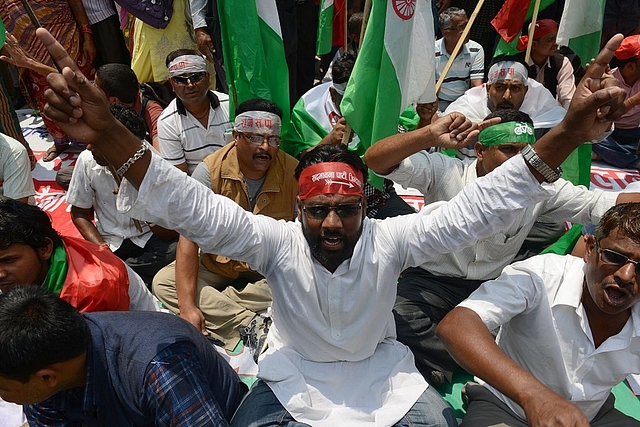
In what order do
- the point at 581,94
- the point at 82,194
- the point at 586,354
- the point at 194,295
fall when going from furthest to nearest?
the point at 82,194 < the point at 194,295 < the point at 586,354 < the point at 581,94

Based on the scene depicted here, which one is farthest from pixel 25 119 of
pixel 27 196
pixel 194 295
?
pixel 194 295

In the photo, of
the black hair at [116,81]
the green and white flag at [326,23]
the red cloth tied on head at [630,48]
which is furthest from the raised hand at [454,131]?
the red cloth tied on head at [630,48]

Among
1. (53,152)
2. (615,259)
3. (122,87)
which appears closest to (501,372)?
(615,259)

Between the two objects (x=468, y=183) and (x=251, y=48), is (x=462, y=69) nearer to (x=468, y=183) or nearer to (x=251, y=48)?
(x=251, y=48)

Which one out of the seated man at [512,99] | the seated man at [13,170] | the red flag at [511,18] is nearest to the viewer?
the seated man at [13,170]

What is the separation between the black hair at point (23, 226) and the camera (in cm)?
208

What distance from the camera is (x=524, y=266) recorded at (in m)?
2.09

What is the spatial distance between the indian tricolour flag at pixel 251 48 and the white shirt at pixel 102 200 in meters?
0.96

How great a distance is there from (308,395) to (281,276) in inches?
18.6

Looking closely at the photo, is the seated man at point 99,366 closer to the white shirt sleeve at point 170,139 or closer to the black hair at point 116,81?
the white shirt sleeve at point 170,139

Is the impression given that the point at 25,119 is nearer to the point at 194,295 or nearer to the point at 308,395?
the point at 194,295

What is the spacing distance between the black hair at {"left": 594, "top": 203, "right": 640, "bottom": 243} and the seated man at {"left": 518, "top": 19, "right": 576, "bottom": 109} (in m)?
3.12

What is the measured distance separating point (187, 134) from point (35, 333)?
2.58 metres

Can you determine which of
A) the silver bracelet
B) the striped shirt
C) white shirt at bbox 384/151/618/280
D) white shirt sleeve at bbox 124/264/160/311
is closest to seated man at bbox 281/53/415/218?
white shirt at bbox 384/151/618/280
